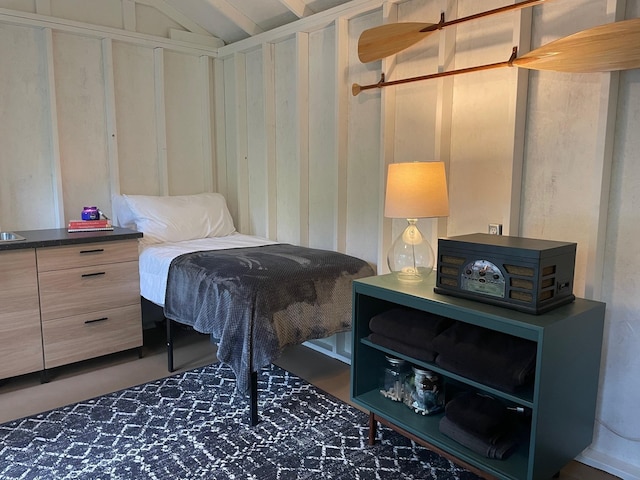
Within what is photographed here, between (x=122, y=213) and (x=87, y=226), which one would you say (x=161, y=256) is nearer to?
(x=87, y=226)

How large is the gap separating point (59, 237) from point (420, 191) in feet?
7.02

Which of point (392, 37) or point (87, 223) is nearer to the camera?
point (392, 37)

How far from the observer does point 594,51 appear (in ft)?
5.52

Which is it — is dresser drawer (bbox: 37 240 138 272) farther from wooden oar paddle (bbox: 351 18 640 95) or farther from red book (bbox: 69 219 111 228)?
wooden oar paddle (bbox: 351 18 640 95)

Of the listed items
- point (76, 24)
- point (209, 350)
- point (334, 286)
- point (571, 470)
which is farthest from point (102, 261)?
point (571, 470)

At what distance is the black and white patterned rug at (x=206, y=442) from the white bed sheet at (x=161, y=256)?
592 millimetres

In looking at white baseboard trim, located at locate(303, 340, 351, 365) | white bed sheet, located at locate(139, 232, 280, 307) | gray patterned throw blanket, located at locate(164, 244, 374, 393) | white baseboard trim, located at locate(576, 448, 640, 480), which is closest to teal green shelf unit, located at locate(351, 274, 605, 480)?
white baseboard trim, located at locate(576, 448, 640, 480)

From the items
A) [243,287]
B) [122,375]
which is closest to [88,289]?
[122,375]

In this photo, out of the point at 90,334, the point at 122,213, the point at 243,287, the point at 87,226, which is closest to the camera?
the point at 243,287

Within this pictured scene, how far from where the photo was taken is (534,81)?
209 centimetres

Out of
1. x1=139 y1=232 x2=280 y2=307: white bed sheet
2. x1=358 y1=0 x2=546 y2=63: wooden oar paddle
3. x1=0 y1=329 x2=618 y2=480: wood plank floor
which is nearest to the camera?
x1=358 y1=0 x2=546 y2=63: wooden oar paddle

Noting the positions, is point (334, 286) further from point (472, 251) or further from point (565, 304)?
point (565, 304)

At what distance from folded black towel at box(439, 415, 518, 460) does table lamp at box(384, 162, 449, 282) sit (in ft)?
2.03

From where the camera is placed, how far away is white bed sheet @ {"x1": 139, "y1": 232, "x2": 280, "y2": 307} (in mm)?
2869
